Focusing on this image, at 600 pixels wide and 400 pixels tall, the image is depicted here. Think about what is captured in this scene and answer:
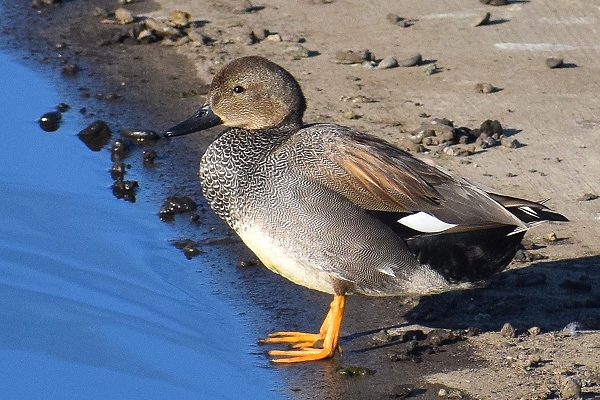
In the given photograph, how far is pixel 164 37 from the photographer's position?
29.0ft

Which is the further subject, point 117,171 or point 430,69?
point 430,69

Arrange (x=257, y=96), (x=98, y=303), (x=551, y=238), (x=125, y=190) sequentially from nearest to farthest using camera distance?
(x=257, y=96) → (x=98, y=303) → (x=551, y=238) → (x=125, y=190)

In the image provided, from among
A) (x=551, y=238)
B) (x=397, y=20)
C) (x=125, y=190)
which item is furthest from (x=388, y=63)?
(x=551, y=238)

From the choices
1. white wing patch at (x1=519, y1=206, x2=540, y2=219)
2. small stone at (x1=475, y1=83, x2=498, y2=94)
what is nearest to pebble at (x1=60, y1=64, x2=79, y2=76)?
small stone at (x1=475, y1=83, x2=498, y2=94)

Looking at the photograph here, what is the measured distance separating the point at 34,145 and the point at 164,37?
1901 mm

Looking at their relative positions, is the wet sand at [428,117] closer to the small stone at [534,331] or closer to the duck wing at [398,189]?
the small stone at [534,331]

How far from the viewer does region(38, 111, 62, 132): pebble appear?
7.55m

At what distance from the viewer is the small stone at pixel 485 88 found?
7668 mm

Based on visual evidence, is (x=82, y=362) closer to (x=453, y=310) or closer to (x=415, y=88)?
(x=453, y=310)

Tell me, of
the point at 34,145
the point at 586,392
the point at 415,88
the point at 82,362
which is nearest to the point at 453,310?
the point at 586,392

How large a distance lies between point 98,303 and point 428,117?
8.98ft

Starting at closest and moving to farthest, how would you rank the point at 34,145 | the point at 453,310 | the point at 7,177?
the point at 453,310, the point at 7,177, the point at 34,145

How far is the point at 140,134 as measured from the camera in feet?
24.0

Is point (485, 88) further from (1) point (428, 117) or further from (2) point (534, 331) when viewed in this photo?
(2) point (534, 331)
